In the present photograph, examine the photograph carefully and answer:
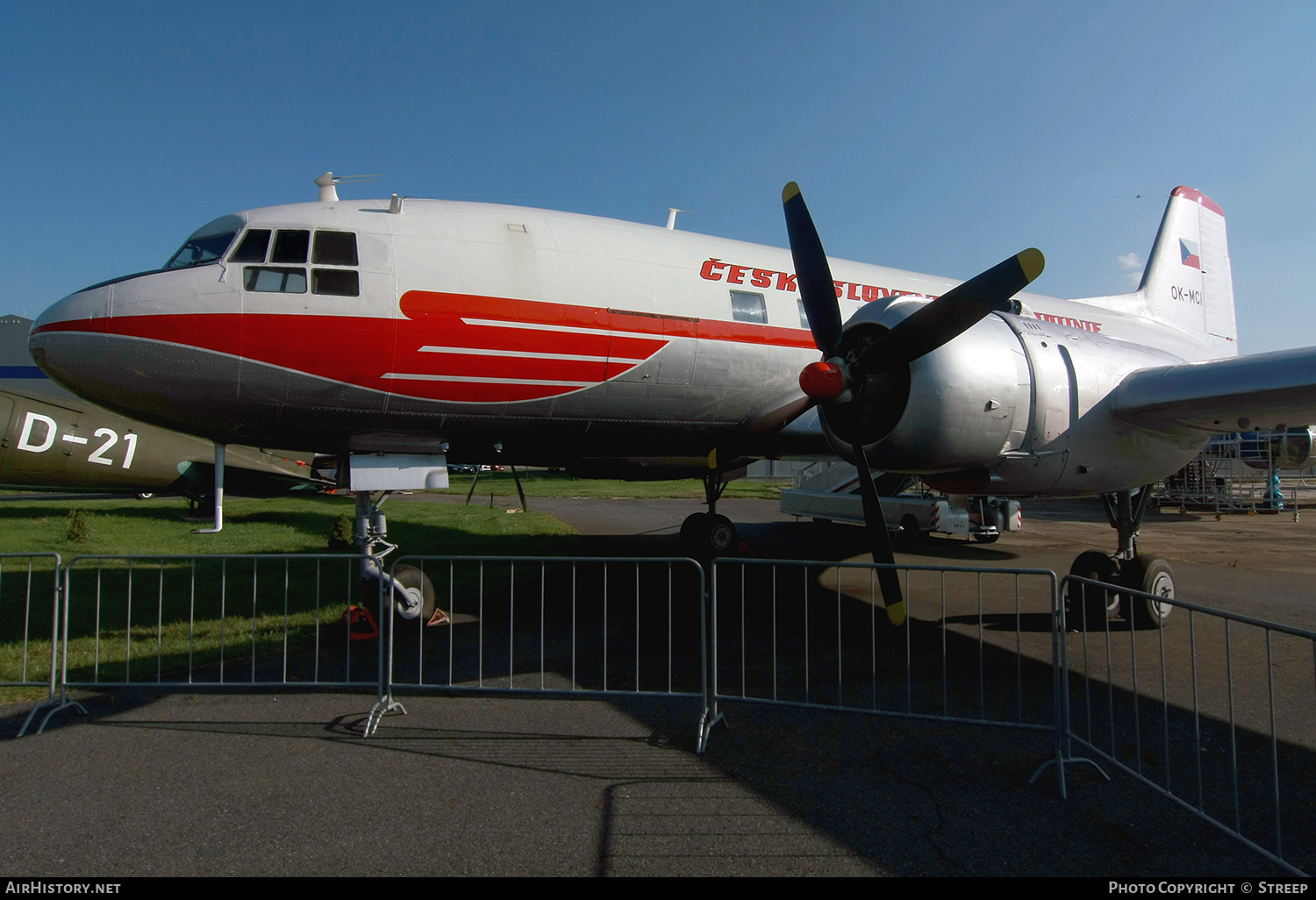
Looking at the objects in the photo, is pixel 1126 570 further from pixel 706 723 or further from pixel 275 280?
pixel 275 280

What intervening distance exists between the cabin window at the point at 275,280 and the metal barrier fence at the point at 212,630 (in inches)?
99.9

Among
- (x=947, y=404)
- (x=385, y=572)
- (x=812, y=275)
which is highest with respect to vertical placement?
(x=812, y=275)

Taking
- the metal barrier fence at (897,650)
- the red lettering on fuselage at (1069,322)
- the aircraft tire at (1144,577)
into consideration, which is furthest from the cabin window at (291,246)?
the red lettering on fuselage at (1069,322)

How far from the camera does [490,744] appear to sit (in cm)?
475

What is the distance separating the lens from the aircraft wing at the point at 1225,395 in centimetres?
618

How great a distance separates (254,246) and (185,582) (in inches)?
242

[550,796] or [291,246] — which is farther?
[291,246]

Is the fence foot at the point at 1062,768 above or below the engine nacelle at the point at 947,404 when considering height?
below

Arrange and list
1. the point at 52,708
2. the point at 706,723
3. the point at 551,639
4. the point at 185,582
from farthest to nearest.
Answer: the point at 185,582 < the point at 551,639 < the point at 52,708 < the point at 706,723

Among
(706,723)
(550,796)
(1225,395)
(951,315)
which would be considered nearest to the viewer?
(550,796)

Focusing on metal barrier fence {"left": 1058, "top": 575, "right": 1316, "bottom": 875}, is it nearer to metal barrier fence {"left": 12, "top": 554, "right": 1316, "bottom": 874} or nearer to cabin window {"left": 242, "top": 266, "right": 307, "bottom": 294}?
metal barrier fence {"left": 12, "top": 554, "right": 1316, "bottom": 874}

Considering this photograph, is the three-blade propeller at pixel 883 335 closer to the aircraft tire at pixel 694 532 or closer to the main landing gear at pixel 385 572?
the main landing gear at pixel 385 572

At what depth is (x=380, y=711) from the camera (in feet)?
17.3

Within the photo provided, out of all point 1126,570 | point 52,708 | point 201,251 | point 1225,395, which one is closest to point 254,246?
point 201,251
